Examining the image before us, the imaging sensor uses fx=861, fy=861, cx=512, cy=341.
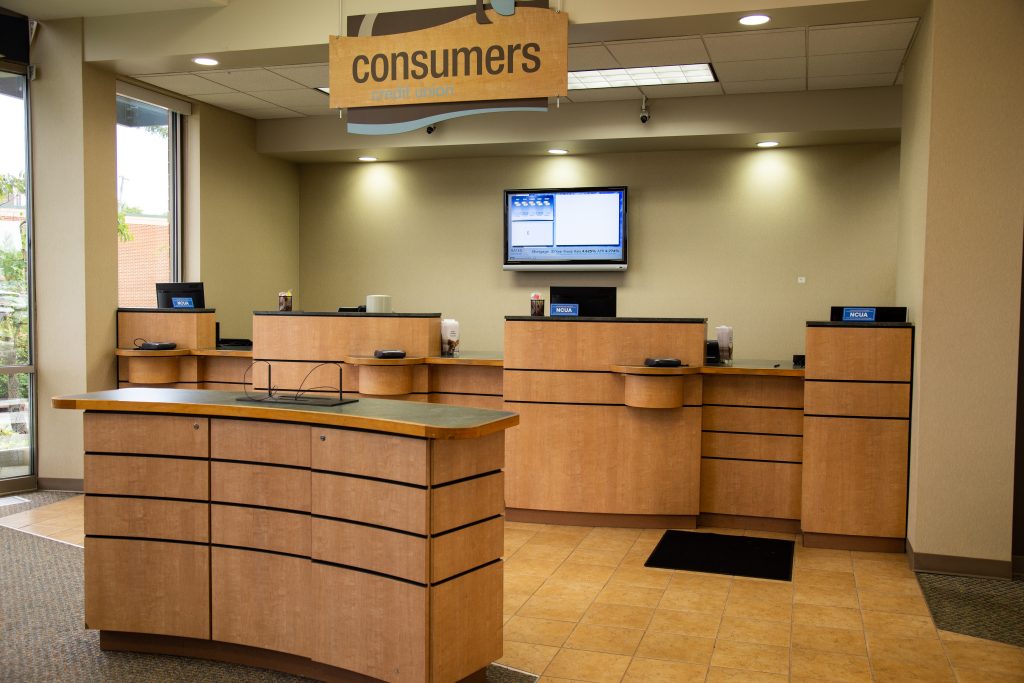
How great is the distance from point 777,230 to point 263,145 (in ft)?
18.4

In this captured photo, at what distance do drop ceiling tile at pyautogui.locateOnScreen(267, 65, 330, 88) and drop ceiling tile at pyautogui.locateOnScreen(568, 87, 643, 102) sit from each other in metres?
Result: 2.28

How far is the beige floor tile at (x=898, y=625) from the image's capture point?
4.24 metres

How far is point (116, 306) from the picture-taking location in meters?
7.41

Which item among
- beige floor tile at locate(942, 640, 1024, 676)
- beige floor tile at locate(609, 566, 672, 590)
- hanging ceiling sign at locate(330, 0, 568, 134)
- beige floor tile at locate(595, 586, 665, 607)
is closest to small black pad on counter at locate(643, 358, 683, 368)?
beige floor tile at locate(609, 566, 672, 590)

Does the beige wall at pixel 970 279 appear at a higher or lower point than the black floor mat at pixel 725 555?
higher

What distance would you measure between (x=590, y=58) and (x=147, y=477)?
486 centimetres

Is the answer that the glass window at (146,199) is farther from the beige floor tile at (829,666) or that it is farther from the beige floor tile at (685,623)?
the beige floor tile at (829,666)

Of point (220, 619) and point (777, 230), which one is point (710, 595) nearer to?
point (220, 619)

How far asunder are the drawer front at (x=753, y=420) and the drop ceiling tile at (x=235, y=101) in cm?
540

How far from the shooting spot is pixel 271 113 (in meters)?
9.23

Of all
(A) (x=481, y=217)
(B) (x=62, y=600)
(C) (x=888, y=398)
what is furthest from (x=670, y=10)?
(B) (x=62, y=600)

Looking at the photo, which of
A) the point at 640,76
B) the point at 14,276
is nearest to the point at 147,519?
the point at 14,276

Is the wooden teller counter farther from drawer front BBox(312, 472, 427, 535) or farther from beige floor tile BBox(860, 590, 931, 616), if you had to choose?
drawer front BBox(312, 472, 427, 535)

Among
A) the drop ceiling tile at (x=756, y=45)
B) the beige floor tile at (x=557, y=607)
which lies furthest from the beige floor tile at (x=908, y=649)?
the drop ceiling tile at (x=756, y=45)
